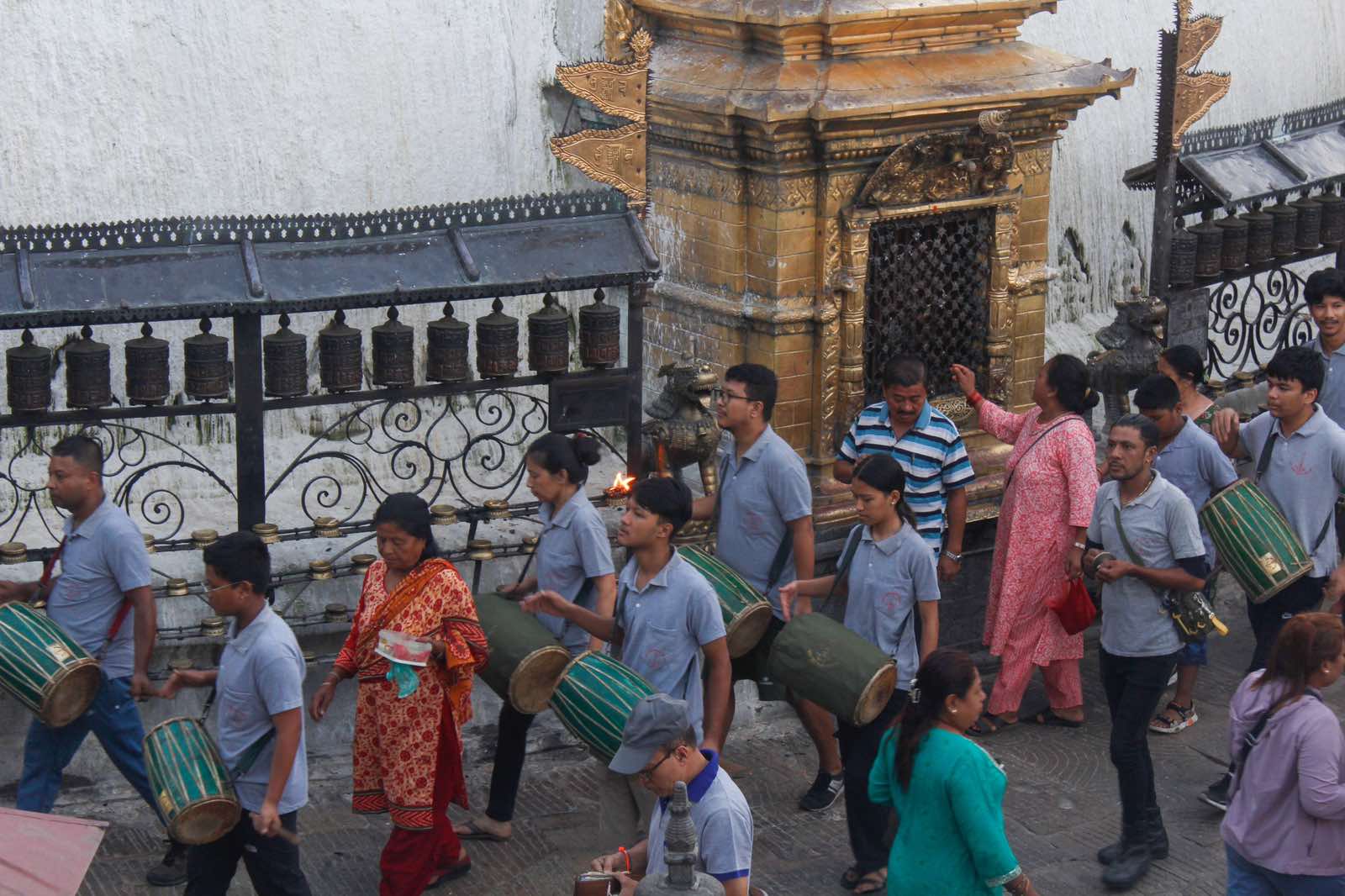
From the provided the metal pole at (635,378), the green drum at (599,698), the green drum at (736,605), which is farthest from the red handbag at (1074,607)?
the green drum at (599,698)

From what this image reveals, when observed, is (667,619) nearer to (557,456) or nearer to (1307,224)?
(557,456)

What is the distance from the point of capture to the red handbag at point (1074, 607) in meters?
8.13

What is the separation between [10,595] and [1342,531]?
19.5ft

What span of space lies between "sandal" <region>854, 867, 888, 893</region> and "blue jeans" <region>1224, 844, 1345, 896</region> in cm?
137

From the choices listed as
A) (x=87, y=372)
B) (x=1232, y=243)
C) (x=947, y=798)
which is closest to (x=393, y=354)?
(x=87, y=372)

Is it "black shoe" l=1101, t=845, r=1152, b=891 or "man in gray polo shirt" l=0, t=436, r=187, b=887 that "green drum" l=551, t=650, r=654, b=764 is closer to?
"man in gray polo shirt" l=0, t=436, r=187, b=887

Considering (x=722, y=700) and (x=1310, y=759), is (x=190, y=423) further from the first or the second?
(x=1310, y=759)

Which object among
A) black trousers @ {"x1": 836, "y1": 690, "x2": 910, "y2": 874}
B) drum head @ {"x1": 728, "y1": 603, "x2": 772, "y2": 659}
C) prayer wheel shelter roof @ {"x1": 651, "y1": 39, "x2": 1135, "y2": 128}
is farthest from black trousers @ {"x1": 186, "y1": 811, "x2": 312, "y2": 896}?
prayer wheel shelter roof @ {"x1": 651, "y1": 39, "x2": 1135, "y2": 128}

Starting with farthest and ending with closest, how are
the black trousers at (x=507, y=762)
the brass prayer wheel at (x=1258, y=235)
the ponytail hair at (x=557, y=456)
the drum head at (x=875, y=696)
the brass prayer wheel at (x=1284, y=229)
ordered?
the brass prayer wheel at (x=1284, y=229) < the brass prayer wheel at (x=1258, y=235) < the black trousers at (x=507, y=762) < the ponytail hair at (x=557, y=456) < the drum head at (x=875, y=696)

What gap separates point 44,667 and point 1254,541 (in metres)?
4.42

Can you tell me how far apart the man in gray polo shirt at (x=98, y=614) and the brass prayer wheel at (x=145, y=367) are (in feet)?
2.58

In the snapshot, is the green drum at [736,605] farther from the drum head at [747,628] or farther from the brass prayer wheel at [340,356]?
the brass prayer wheel at [340,356]

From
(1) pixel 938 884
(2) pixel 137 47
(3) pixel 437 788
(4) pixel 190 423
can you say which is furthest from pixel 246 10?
(1) pixel 938 884

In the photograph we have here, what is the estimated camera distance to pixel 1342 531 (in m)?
9.32
